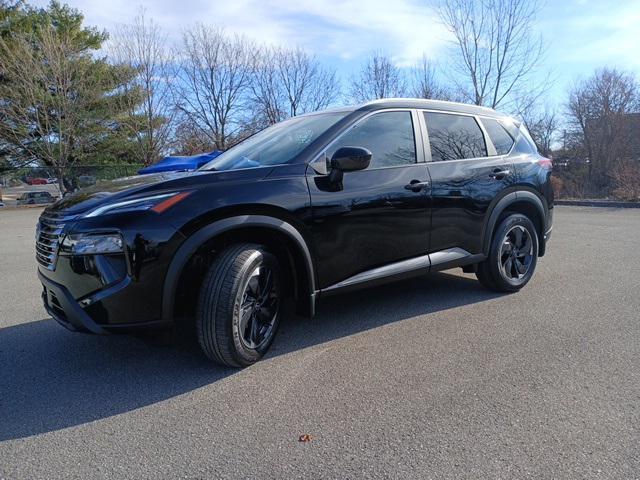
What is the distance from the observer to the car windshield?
11.7ft

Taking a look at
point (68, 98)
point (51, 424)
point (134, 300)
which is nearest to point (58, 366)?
point (51, 424)

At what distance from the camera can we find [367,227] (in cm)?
357

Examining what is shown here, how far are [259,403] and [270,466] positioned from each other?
582 mm

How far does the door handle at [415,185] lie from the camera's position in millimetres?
3805

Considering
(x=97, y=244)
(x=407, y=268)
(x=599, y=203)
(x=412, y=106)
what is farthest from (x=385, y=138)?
(x=599, y=203)

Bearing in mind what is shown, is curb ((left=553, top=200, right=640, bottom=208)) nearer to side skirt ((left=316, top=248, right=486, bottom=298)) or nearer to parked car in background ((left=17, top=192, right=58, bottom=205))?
side skirt ((left=316, top=248, right=486, bottom=298))

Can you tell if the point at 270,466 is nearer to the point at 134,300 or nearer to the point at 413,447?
the point at 413,447

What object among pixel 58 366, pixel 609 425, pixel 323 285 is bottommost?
pixel 609 425

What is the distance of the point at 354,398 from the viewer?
108 inches

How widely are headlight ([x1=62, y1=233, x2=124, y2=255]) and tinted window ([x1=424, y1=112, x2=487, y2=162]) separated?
8.73 feet

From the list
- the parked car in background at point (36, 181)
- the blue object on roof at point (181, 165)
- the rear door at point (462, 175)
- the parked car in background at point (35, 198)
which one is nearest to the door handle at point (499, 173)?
the rear door at point (462, 175)

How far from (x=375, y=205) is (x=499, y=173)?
1629mm

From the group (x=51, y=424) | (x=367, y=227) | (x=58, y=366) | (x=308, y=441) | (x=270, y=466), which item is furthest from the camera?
(x=367, y=227)

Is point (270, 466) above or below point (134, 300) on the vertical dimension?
below
